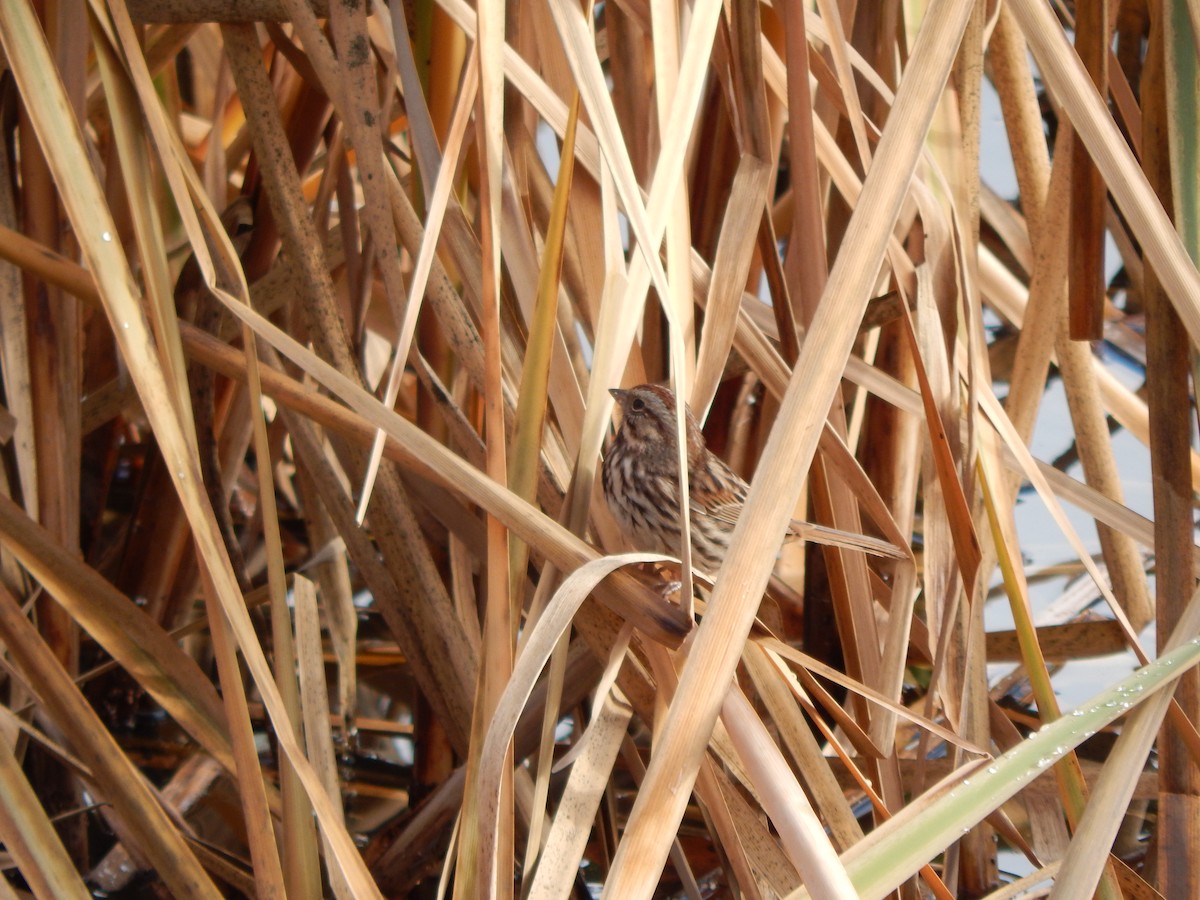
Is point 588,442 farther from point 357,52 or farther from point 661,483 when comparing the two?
point 661,483

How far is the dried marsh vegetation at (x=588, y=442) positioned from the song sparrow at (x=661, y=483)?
12cm

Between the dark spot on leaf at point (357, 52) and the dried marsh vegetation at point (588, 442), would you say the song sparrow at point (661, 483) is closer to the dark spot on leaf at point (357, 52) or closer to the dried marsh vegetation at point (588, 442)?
the dried marsh vegetation at point (588, 442)

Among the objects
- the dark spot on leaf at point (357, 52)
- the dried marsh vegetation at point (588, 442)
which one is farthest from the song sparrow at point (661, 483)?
the dark spot on leaf at point (357, 52)

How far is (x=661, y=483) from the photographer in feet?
8.80

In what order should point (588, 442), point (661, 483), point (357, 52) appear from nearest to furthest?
point (588, 442) → point (357, 52) → point (661, 483)

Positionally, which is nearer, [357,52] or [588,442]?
[588,442]

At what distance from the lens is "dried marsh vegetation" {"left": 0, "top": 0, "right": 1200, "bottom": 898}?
4.70ft

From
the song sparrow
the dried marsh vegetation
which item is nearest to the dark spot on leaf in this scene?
the dried marsh vegetation

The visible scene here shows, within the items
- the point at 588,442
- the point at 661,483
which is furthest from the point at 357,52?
the point at 661,483

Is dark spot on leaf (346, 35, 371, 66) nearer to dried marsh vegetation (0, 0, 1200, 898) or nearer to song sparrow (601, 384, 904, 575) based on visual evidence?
dried marsh vegetation (0, 0, 1200, 898)

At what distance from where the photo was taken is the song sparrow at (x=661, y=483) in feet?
8.36

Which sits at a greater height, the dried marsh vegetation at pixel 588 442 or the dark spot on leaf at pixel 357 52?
the dark spot on leaf at pixel 357 52

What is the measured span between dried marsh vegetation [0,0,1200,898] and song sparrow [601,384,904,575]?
118 millimetres

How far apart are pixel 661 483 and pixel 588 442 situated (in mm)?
1097
